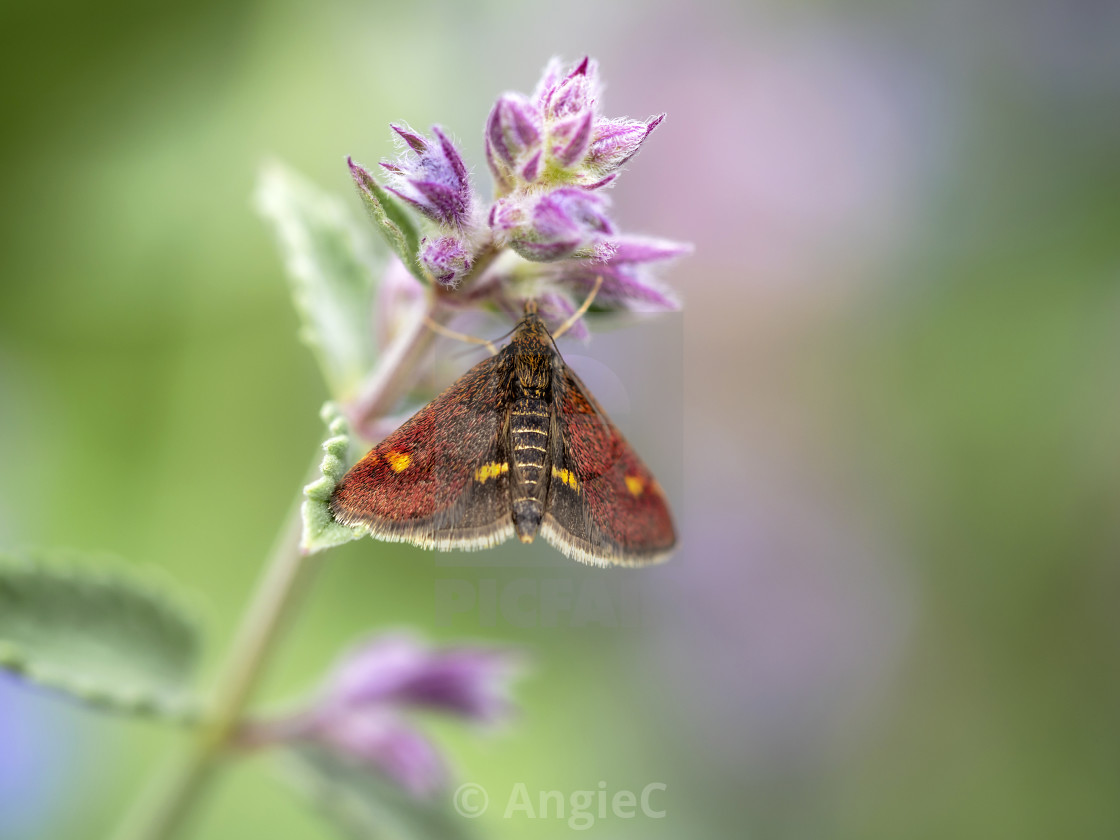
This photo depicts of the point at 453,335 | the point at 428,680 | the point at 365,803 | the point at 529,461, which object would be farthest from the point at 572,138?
the point at 365,803

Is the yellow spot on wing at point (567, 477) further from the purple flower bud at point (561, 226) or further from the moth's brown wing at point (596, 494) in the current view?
the purple flower bud at point (561, 226)

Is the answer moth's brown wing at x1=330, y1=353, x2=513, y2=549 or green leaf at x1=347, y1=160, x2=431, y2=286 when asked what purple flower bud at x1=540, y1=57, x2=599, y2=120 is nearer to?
green leaf at x1=347, y1=160, x2=431, y2=286

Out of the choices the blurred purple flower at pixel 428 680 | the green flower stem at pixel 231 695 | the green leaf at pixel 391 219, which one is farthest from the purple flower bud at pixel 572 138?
the blurred purple flower at pixel 428 680

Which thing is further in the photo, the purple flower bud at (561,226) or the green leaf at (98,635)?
the green leaf at (98,635)

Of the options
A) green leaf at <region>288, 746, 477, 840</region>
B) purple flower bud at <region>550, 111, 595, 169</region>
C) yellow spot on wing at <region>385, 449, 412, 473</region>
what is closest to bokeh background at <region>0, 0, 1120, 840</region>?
green leaf at <region>288, 746, 477, 840</region>

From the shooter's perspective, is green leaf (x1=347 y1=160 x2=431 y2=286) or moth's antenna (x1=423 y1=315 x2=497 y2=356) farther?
moth's antenna (x1=423 y1=315 x2=497 y2=356)

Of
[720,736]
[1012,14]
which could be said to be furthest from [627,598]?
[1012,14]
